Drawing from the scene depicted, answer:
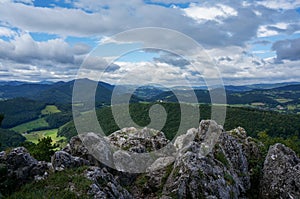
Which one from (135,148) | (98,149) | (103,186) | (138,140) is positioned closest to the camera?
(103,186)

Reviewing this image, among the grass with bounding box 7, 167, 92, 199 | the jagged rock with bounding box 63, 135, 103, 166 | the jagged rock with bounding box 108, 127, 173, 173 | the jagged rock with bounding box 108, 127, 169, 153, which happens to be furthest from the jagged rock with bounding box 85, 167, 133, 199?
the jagged rock with bounding box 108, 127, 169, 153

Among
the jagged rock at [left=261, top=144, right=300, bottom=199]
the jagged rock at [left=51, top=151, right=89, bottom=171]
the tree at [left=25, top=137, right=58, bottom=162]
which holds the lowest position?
the tree at [left=25, top=137, right=58, bottom=162]

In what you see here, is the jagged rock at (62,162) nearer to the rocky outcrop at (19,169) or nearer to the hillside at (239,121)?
the rocky outcrop at (19,169)

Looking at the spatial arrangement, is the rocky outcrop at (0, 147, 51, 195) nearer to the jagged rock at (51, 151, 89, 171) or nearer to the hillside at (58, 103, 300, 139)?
the jagged rock at (51, 151, 89, 171)

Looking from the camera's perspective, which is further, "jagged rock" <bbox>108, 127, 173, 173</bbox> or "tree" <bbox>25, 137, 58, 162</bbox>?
"tree" <bbox>25, 137, 58, 162</bbox>

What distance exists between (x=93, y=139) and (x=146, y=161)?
6.41m

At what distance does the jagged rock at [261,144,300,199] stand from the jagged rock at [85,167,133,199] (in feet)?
45.9

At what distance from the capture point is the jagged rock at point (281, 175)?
21359 millimetres

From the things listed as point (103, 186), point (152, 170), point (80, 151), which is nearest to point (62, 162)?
point (103, 186)

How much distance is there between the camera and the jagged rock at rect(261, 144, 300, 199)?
21359 mm

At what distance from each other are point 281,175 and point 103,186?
17.1m

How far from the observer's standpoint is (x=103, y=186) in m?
15.8

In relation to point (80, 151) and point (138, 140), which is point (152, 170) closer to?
point (138, 140)

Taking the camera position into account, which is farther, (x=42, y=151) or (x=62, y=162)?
(x=42, y=151)
